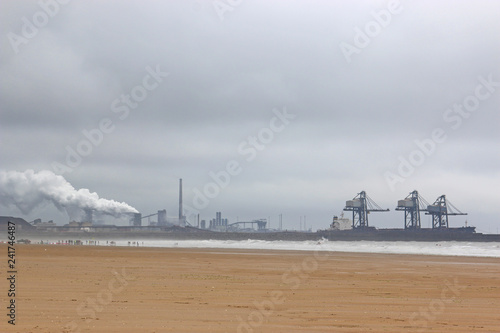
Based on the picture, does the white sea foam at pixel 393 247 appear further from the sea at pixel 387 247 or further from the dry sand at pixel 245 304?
the dry sand at pixel 245 304

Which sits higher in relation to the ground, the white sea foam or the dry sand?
the dry sand

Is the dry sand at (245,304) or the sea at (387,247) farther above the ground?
the dry sand at (245,304)

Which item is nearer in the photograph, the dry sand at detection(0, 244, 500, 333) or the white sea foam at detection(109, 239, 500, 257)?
the dry sand at detection(0, 244, 500, 333)

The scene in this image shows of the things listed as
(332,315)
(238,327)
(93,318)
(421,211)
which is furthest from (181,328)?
(421,211)

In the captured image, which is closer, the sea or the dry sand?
the dry sand

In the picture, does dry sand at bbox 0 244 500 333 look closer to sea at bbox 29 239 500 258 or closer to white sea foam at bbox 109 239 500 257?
sea at bbox 29 239 500 258

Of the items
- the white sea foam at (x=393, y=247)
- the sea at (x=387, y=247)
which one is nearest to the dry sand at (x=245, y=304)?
the sea at (x=387, y=247)

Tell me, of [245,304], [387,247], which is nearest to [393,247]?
[387,247]

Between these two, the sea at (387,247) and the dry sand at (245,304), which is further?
the sea at (387,247)

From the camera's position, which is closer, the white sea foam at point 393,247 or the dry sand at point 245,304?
the dry sand at point 245,304

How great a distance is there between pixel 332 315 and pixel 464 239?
381 feet

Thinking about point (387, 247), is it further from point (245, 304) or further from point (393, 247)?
point (245, 304)

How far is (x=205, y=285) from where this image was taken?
1994 cm

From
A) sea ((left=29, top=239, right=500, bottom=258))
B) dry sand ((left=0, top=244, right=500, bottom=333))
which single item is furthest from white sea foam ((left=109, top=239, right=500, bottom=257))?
dry sand ((left=0, top=244, right=500, bottom=333))
